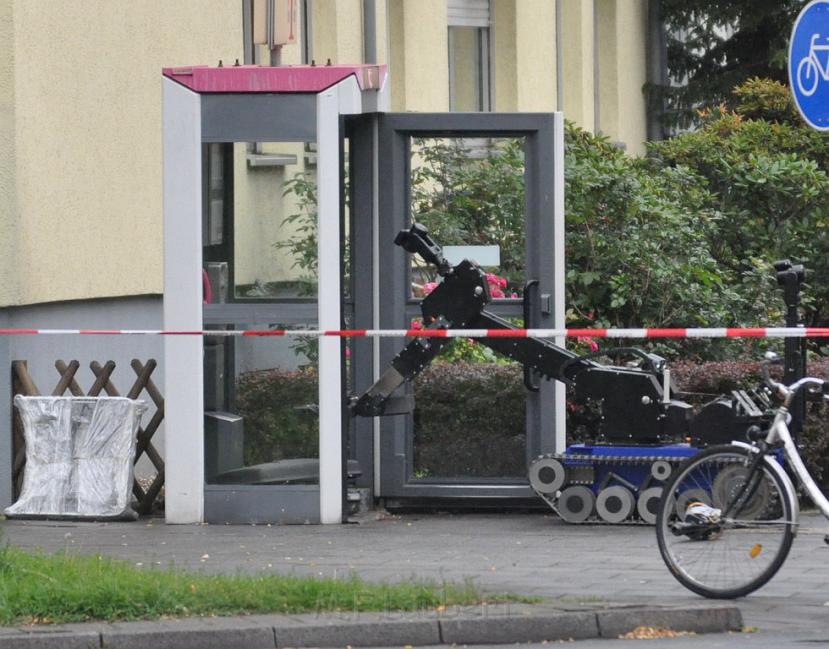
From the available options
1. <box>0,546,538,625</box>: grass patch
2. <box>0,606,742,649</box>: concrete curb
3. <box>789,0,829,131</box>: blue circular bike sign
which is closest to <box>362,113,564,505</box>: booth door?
<box>789,0,829,131</box>: blue circular bike sign

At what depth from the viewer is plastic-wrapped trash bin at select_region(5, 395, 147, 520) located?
1116 centimetres

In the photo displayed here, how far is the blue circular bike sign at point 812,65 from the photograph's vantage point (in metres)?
9.45

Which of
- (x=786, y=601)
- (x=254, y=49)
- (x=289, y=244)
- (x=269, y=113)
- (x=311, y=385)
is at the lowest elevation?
(x=786, y=601)

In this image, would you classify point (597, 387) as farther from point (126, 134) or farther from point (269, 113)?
point (126, 134)

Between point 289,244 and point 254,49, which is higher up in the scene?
point 254,49

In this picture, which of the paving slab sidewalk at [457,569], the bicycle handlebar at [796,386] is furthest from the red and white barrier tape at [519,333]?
the bicycle handlebar at [796,386]

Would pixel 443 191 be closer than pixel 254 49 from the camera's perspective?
Yes

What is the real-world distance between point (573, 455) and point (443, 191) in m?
1.95

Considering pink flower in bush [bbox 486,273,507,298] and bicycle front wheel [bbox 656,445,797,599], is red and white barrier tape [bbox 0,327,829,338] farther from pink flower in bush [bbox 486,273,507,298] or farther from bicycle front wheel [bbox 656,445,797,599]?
bicycle front wheel [bbox 656,445,797,599]

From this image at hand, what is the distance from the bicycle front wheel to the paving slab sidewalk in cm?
13

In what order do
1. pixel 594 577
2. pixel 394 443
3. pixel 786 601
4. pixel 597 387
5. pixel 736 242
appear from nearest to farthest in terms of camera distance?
pixel 786 601 < pixel 594 577 < pixel 597 387 < pixel 394 443 < pixel 736 242

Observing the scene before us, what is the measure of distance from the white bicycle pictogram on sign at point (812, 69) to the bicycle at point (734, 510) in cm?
203

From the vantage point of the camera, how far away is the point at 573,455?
1055cm

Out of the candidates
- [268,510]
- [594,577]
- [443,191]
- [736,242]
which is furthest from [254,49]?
[594,577]
